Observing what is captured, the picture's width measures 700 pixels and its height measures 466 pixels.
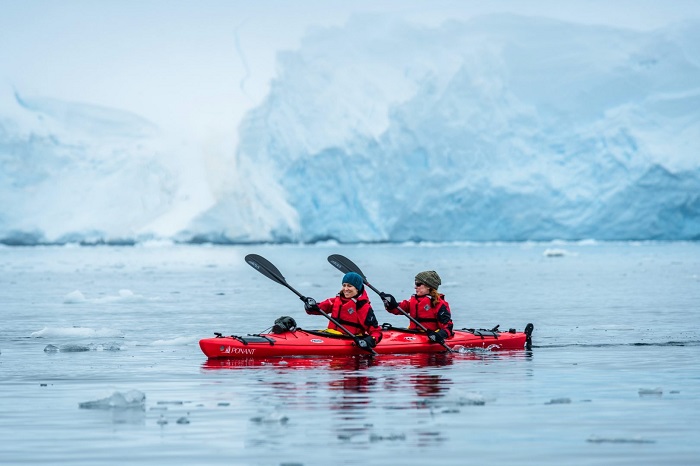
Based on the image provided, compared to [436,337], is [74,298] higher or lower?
higher

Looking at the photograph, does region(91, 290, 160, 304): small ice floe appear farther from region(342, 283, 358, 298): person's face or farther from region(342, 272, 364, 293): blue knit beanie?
region(342, 272, 364, 293): blue knit beanie

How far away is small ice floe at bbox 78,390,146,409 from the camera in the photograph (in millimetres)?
7688

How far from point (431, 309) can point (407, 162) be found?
136 feet

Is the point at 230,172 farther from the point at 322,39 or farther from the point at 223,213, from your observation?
the point at 322,39

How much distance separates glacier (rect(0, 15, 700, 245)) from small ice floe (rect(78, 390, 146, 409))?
4428cm

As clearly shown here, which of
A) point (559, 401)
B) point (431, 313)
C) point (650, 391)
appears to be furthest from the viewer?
point (431, 313)

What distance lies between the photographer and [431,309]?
473 inches

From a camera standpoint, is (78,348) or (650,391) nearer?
(650,391)

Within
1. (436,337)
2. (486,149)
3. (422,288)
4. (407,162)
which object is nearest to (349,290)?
(422,288)

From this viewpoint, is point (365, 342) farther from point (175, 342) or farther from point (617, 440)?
point (617, 440)

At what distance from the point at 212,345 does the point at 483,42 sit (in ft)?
151

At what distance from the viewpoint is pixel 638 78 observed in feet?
183

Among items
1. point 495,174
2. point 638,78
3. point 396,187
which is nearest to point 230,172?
point 396,187

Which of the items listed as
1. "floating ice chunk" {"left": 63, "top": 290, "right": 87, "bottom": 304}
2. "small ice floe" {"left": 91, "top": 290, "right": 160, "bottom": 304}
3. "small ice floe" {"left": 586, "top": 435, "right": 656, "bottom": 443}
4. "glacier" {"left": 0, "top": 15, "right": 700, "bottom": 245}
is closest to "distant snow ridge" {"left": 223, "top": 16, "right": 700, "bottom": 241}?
"glacier" {"left": 0, "top": 15, "right": 700, "bottom": 245}
